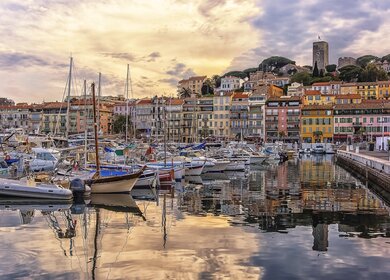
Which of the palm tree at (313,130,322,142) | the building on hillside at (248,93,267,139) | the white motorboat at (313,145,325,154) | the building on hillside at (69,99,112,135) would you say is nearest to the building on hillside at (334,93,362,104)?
the palm tree at (313,130,322,142)

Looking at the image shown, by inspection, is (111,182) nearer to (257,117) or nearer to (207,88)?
(257,117)

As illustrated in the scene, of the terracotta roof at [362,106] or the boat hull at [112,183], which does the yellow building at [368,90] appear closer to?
the terracotta roof at [362,106]

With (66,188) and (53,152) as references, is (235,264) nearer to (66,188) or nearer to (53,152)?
(66,188)

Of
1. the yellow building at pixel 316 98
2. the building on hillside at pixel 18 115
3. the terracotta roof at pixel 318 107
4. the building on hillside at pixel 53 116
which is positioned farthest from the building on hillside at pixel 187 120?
the building on hillside at pixel 18 115

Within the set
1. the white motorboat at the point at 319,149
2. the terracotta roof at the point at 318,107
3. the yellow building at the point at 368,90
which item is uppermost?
the yellow building at the point at 368,90

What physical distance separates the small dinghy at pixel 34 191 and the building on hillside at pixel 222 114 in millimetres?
95956

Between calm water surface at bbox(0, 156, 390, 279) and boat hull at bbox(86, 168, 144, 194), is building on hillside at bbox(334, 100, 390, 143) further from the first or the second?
boat hull at bbox(86, 168, 144, 194)

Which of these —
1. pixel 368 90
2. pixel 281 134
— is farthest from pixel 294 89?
pixel 281 134

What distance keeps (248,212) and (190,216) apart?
2.76 metres

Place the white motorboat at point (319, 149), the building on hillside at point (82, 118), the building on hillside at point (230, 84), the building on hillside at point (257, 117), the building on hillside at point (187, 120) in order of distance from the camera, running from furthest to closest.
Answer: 1. the building on hillside at point (230, 84)
2. the building on hillside at point (187, 120)
3. the building on hillside at point (82, 118)
4. the building on hillside at point (257, 117)
5. the white motorboat at point (319, 149)

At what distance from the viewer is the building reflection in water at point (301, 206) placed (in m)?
18.2

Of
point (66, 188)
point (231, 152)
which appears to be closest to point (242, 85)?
point (231, 152)

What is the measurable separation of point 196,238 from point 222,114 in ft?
343

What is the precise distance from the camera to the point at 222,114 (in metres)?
120
